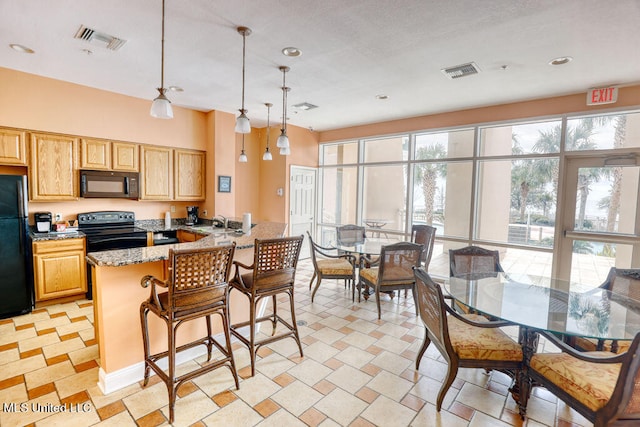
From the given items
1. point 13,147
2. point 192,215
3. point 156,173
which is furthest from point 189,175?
point 13,147

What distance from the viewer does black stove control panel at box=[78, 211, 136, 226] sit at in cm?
432

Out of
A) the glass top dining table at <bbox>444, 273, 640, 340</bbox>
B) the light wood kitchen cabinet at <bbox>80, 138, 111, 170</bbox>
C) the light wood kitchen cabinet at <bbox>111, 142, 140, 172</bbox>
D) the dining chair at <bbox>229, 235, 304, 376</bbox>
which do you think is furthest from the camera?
the light wood kitchen cabinet at <bbox>111, 142, 140, 172</bbox>

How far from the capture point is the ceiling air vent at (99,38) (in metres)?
2.64

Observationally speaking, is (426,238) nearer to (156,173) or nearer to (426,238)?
(426,238)

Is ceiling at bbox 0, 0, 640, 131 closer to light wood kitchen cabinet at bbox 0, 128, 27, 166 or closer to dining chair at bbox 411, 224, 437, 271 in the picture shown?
light wood kitchen cabinet at bbox 0, 128, 27, 166

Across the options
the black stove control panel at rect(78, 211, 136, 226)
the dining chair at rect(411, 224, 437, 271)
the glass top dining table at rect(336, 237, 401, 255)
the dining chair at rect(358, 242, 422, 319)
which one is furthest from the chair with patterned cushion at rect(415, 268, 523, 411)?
the black stove control panel at rect(78, 211, 136, 226)

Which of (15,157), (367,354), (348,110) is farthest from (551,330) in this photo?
(15,157)

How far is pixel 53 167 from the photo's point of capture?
12.8ft

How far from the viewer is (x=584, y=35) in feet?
8.33

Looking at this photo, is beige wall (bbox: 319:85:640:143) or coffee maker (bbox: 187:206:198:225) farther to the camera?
coffee maker (bbox: 187:206:198:225)

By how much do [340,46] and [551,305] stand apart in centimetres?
282

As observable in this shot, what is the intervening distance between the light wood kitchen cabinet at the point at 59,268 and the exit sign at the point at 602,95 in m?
6.74

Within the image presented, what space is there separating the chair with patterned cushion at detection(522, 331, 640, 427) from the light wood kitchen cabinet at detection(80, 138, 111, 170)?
5.36 m

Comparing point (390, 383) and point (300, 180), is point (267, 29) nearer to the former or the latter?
point (390, 383)
